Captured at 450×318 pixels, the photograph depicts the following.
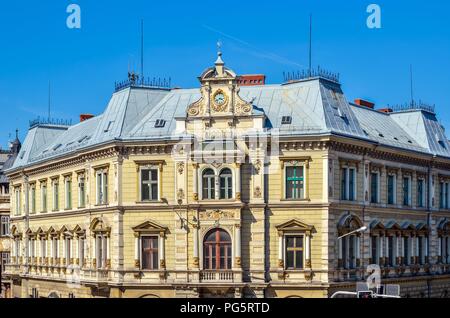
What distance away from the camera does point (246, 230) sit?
41.3m

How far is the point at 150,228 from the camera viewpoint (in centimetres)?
4259

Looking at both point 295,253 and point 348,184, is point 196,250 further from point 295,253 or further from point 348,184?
point 348,184

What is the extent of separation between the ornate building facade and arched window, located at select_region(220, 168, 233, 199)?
5 centimetres

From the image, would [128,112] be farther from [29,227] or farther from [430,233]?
[430,233]

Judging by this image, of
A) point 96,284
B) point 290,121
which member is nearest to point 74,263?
point 96,284

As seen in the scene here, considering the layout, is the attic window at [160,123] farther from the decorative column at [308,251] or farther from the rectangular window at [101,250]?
the decorative column at [308,251]

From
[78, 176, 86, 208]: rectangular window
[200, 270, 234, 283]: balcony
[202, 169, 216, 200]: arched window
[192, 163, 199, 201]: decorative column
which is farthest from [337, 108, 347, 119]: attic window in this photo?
[78, 176, 86, 208]: rectangular window

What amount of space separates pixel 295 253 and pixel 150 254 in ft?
25.3

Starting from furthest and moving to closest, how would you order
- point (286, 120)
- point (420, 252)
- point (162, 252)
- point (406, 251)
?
point (420, 252) < point (406, 251) < point (286, 120) < point (162, 252)

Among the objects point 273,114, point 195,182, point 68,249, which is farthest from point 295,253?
point 68,249

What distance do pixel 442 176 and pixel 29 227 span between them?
28.9 m

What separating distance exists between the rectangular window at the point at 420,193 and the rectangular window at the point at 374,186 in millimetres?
5488

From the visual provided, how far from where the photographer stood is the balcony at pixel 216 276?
1601 inches
